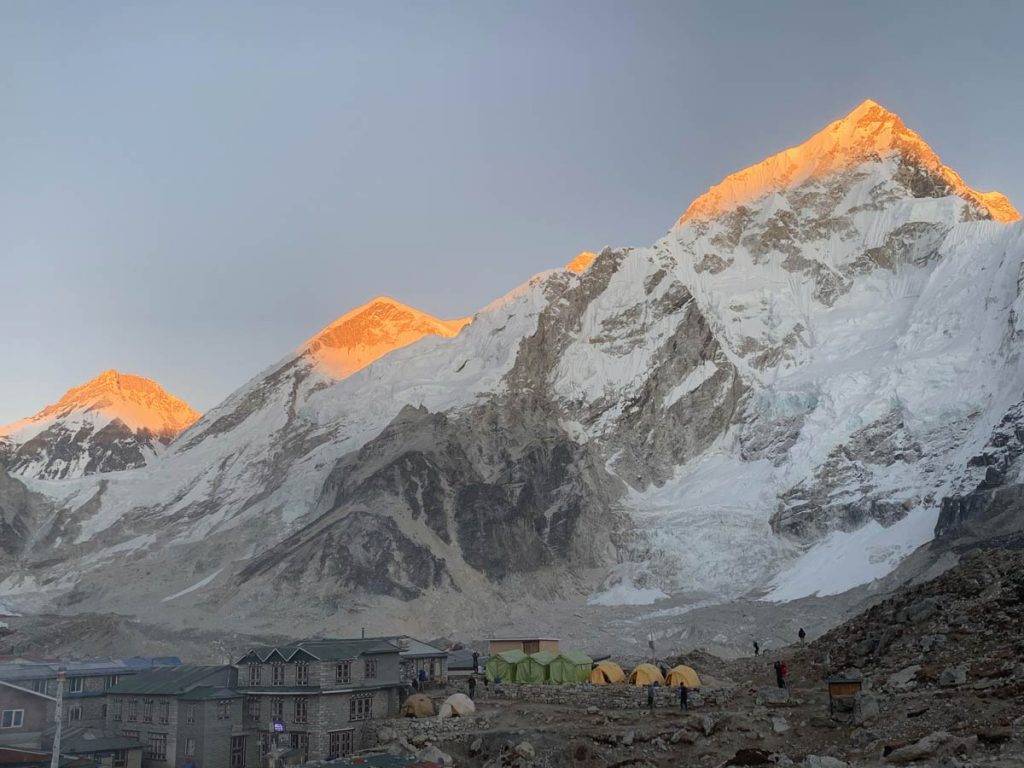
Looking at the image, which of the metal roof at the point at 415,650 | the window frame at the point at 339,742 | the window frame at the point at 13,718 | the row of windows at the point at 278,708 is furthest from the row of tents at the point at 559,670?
the window frame at the point at 13,718

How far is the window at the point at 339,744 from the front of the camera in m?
53.0

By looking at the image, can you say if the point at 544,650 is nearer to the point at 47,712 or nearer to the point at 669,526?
the point at 47,712

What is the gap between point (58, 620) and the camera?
134 metres

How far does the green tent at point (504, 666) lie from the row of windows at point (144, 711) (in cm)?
1838

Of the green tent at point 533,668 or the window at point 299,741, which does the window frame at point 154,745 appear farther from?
the green tent at point 533,668

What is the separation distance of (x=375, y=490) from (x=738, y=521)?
54.6 m

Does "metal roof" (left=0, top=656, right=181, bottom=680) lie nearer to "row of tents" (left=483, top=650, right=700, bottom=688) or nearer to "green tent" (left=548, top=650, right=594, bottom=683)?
"row of tents" (left=483, top=650, right=700, bottom=688)

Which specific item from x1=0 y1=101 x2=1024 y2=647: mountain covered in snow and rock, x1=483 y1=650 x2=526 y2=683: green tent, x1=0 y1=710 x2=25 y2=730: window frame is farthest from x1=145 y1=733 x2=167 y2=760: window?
x1=0 y1=101 x2=1024 y2=647: mountain covered in snow and rock

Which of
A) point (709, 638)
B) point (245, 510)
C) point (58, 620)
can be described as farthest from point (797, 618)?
point (245, 510)

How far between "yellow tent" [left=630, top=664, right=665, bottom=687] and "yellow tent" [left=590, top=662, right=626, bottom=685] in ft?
6.88

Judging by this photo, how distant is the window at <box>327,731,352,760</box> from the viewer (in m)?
53.0

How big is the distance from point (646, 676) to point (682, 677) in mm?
Answer: 2261

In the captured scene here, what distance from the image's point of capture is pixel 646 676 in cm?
5756

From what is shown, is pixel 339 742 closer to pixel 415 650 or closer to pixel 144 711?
pixel 144 711
